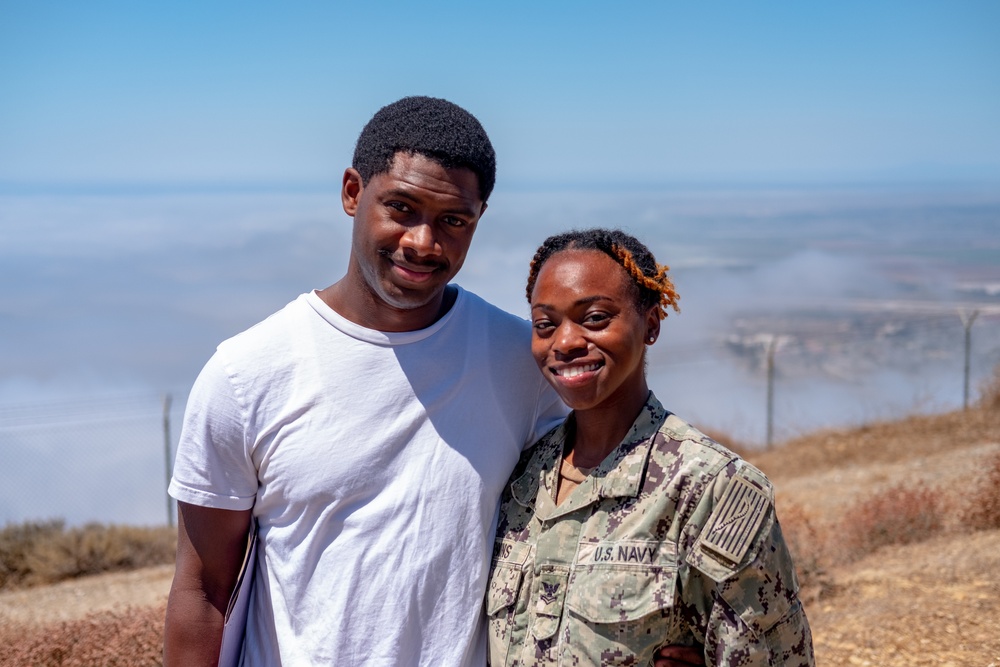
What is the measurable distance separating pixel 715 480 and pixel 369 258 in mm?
1053

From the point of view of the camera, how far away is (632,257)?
8.77ft

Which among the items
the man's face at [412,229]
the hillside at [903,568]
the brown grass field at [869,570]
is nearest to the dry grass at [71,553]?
the brown grass field at [869,570]

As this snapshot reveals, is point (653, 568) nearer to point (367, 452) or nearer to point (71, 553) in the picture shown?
point (367, 452)

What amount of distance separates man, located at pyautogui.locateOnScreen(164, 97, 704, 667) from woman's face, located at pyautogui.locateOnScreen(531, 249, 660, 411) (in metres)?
0.25

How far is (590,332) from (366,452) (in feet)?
2.14

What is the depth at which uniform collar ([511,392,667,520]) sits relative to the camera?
2531mm

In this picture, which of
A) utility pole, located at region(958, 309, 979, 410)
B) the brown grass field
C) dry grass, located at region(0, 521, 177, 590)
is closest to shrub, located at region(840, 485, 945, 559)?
the brown grass field

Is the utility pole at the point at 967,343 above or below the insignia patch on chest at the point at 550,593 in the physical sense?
A: below

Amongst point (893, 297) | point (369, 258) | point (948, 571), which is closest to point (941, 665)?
point (948, 571)

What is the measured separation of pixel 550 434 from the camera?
287 centimetres

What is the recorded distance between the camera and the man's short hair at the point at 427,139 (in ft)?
8.54

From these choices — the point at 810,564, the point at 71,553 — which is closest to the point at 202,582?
the point at 810,564

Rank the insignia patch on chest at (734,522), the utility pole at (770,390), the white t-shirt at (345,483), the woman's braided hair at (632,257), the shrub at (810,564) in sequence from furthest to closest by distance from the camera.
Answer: the utility pole at (770,390), the shrub at (810,564), the woman's braided hair at (632,257), the white t-shirt at (345,483), the insignia patch on chest at (734,522)

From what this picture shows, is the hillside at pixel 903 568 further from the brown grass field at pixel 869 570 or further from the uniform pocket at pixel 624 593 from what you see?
the uniform pocket at pixel 624 593
